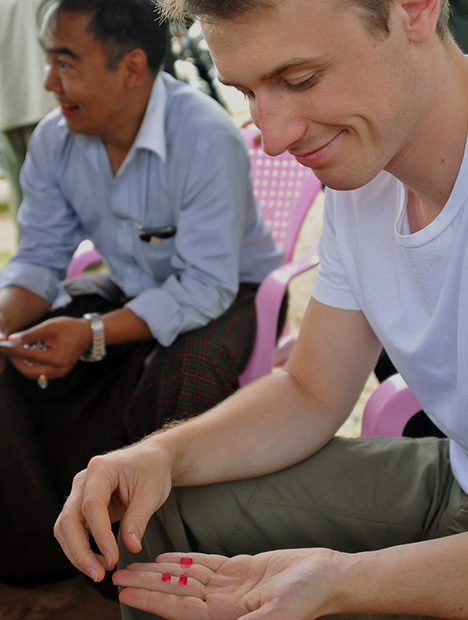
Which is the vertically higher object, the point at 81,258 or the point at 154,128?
the point at 154,128

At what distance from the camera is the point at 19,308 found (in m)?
2.11

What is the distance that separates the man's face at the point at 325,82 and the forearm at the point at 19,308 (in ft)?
3.94

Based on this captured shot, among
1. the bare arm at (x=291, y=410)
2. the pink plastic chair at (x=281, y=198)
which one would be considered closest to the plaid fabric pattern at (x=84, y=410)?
the pink plastic chair at (x=281, y=198)

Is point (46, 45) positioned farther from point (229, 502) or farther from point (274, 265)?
point (229, 502)

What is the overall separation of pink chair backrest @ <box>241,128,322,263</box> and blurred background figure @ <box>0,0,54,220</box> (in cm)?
111

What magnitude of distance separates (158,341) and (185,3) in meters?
1.09

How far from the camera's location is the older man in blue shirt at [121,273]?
1.91m

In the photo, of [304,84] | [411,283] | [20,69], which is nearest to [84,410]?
[411,283]

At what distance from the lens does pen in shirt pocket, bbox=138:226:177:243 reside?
2.09 metres

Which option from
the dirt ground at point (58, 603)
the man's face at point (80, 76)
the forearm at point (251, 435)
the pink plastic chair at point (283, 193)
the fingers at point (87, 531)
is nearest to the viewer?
the fingers at point (87, 531)

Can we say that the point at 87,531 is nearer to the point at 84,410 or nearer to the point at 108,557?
the point at 108,557

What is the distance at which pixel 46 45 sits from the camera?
200cm

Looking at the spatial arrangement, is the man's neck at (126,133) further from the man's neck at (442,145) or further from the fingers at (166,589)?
the fingers at (166,589)

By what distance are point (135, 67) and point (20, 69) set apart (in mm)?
1375
